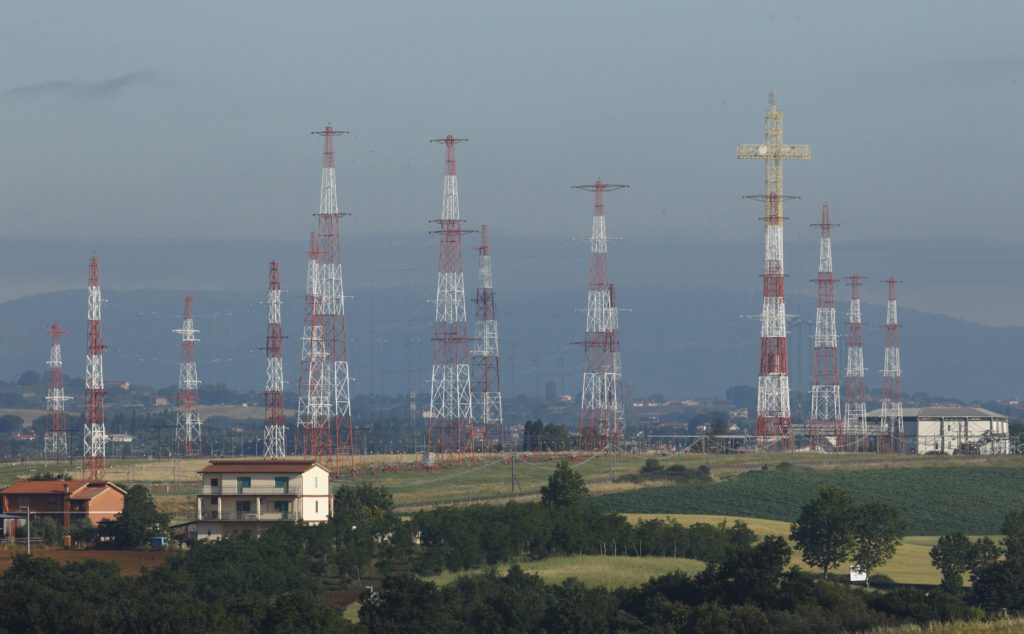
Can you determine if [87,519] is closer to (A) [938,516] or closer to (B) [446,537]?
(B) [446,537]

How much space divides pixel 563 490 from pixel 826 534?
72.1 feet

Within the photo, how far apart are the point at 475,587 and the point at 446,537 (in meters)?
13.4

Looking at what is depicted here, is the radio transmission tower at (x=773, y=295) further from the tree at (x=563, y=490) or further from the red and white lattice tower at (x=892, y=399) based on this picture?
the tree at (x=563, y=490)

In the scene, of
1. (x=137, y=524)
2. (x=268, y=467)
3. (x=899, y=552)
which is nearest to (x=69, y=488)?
(x=137, y=524)

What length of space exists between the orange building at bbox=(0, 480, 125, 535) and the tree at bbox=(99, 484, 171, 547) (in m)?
7.23

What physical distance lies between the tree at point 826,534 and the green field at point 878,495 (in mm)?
25055

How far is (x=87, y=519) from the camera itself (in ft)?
364


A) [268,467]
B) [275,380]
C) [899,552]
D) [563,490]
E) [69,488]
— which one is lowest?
[899,552]

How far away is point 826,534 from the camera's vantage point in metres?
99.8

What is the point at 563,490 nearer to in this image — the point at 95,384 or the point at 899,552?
the point at 899,552

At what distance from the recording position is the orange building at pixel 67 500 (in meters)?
113

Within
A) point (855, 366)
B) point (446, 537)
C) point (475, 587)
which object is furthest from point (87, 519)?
point (855, 366)

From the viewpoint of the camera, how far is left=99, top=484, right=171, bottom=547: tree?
102688 millimetres

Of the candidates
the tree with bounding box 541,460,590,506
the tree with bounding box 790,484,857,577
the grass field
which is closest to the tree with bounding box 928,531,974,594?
the grass field
